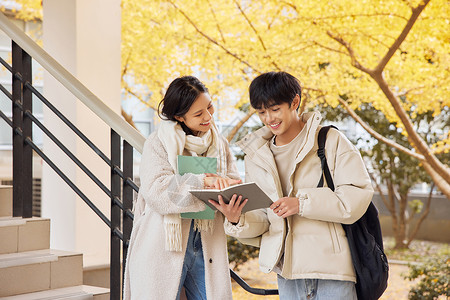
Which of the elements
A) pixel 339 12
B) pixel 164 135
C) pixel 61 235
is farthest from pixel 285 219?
pixel 339 12

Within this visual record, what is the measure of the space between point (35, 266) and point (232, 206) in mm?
1501

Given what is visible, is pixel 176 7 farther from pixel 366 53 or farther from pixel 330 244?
pixel 330 244

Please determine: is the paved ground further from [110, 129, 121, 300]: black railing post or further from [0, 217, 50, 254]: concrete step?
[110, 129, 121, 300]: black railing post

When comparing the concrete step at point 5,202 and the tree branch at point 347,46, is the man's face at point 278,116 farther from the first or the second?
the tree branch at point 347,46

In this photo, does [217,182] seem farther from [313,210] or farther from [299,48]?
[299,48]

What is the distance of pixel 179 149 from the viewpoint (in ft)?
6.68

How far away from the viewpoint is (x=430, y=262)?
22.2 ft

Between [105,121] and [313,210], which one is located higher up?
[105,121]

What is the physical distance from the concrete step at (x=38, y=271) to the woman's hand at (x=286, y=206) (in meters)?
1.59

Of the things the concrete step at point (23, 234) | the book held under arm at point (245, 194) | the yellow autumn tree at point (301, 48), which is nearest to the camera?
the book held under arm at point (245, 194)

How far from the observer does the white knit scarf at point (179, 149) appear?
6.64 feet

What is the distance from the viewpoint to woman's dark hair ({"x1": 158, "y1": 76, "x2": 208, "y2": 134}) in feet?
6.68

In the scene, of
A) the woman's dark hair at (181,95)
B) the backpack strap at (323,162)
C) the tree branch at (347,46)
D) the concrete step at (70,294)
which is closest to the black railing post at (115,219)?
the concrete step at (70,294)

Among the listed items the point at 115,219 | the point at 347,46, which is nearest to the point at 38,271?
the point at 115,219
